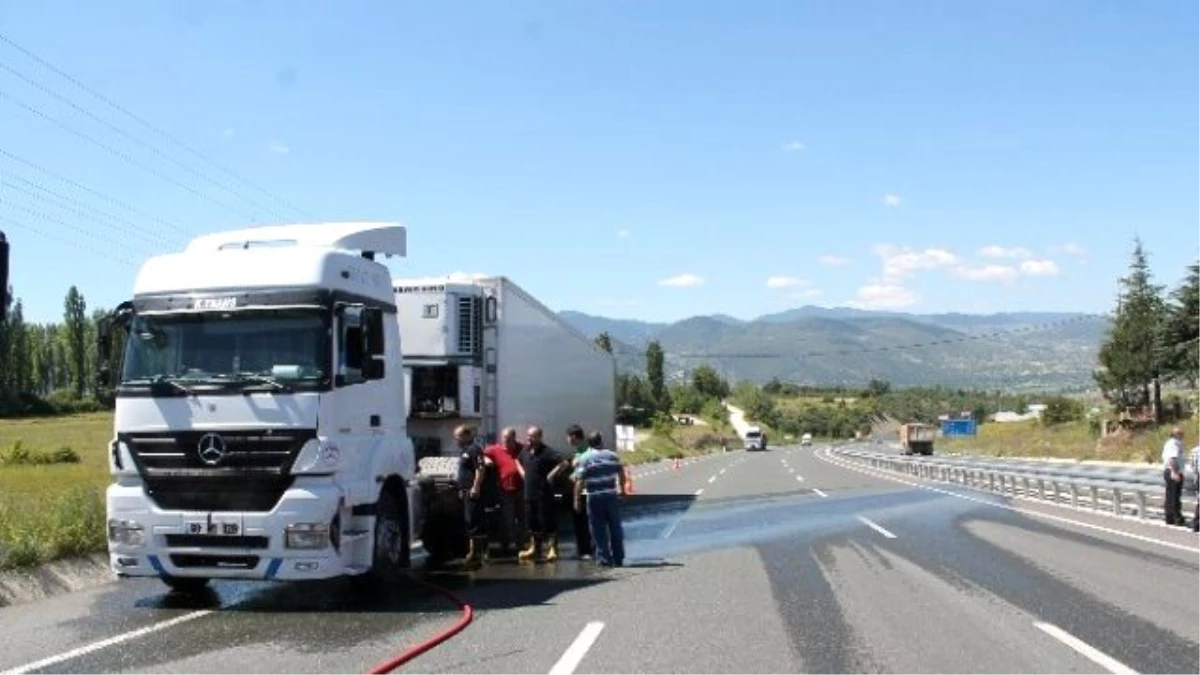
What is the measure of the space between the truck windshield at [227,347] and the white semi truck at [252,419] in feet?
0.04

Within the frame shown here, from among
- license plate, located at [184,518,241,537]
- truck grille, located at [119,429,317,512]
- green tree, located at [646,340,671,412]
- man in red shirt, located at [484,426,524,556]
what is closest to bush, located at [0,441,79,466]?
man in red shirt, located at [484,426,524,556]

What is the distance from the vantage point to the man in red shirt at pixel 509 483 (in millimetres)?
13859

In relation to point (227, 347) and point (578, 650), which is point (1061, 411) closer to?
point (227, 347)

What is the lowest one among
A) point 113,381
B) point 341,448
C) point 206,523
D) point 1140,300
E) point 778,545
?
point 778,545

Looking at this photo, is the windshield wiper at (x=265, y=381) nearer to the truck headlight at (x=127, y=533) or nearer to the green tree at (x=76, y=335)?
the truck headlight at (x=127, y=533)

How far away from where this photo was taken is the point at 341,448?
10094 millimetres

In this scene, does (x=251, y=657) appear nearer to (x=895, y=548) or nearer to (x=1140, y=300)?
(x=895, y=548)

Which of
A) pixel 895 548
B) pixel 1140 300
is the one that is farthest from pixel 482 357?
pixel 1140 300

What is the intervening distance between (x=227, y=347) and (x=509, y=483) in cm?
471

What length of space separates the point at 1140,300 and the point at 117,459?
7161cm

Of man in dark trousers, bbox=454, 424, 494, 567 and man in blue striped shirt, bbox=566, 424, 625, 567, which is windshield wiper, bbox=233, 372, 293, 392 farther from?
man in blue striped shirt, bbox=566, 424, 625, 567

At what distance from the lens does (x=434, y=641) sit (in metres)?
8.51

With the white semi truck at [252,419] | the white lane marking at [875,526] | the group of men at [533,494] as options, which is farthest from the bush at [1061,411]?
the white semi truck at [252,419]

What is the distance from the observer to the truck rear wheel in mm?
10922
